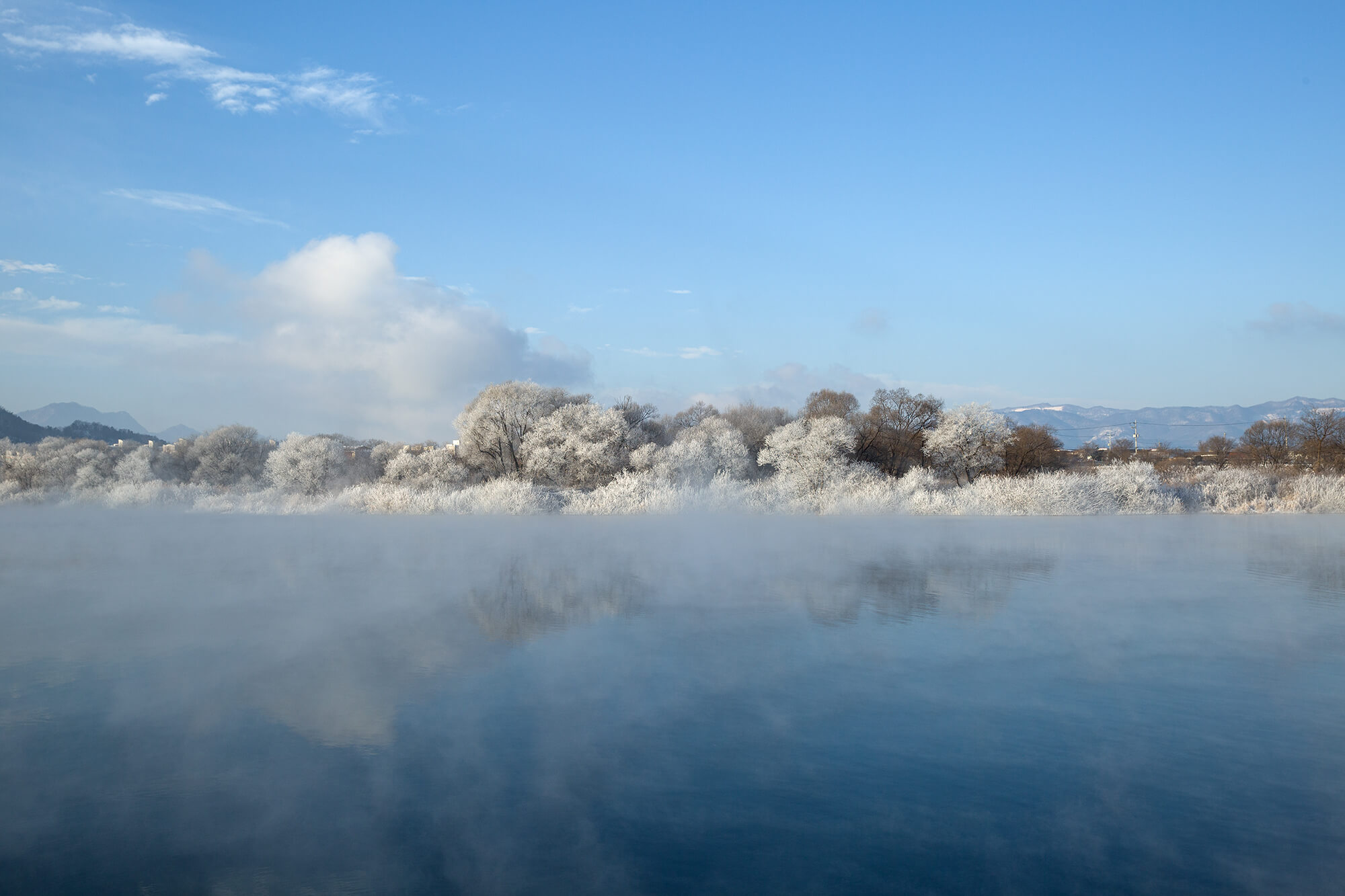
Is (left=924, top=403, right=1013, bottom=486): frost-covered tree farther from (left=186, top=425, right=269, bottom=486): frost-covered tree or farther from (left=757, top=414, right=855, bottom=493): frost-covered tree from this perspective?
(left=186, top=425, right=269, bottom=486): frost-covered tree

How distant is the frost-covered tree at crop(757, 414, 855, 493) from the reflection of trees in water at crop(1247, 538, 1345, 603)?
10434 mm

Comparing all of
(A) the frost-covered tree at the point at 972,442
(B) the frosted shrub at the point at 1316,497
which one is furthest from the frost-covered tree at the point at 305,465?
(B) the frosted shrub at the point at 1316,497

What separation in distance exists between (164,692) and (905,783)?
410 cm

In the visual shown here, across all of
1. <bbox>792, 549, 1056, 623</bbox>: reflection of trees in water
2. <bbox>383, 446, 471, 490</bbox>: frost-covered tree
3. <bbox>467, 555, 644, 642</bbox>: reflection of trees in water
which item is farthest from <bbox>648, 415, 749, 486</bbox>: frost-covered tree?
<bbox>467, 555, 644, 642</bbox>: reflection of trees in water

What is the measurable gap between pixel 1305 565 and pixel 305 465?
73.0 ft

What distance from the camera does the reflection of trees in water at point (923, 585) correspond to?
679 cm

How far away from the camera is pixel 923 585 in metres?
8.05

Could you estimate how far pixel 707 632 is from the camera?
→ 602 cm

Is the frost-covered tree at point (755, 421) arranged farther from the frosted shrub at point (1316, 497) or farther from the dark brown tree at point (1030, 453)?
the frosted shrub at point (1316, 497)

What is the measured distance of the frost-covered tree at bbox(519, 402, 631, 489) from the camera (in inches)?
862

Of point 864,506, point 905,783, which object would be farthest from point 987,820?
point 864,506

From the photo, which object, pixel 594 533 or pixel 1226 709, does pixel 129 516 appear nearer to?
pixel 594 533

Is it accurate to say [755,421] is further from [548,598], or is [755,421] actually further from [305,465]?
[548,598]

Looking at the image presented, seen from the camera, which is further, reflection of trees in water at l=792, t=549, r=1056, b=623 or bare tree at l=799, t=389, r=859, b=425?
bare tree at l=799, t=389, r=859, b=425
